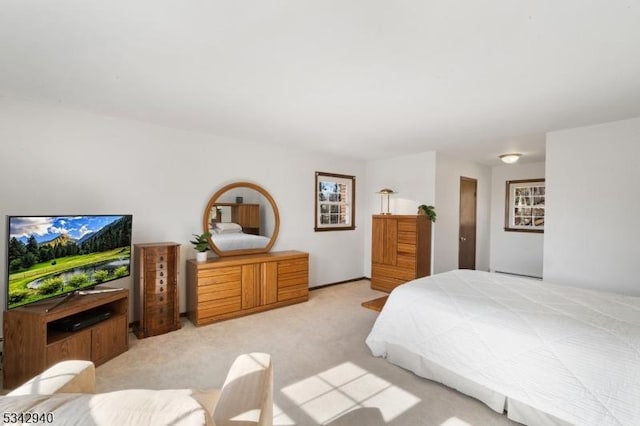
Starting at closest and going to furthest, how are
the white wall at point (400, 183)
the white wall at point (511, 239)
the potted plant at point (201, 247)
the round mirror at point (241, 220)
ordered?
the potted plant at point (201, 247) < the round mirror at point (241, 220) < the white wall at point (400, 183) < the white wall at point (511, 239)

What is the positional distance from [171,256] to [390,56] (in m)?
2.95

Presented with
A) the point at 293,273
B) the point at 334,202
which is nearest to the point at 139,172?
the point at 293,273

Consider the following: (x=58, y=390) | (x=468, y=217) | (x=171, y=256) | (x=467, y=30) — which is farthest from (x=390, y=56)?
(x=468, y=217)

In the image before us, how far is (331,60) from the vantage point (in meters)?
1.99

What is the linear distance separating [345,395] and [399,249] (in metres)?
3.02

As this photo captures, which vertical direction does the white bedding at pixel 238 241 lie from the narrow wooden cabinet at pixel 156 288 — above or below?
above

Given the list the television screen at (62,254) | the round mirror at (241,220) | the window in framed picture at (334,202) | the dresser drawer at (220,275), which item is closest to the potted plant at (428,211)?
the window in framed picture at (334,202)

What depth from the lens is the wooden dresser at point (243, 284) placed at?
352 centimetres

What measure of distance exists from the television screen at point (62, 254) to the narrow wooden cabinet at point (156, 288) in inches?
7.1

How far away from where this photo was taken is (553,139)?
368 centimetres

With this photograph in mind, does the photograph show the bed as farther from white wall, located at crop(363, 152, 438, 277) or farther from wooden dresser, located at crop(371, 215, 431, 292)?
white wall, located at crop(363, 152, 438, 277)

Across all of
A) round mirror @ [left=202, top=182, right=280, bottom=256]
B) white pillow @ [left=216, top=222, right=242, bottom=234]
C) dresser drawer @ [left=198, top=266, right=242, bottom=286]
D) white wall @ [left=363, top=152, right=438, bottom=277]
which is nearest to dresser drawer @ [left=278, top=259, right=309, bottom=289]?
round mirror @ [left=202, top=182, right=280, bottom=256]

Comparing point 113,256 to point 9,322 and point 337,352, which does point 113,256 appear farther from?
point 337,352

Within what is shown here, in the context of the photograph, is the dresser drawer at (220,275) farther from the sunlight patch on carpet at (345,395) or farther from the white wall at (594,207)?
the white wall at (594,207)
